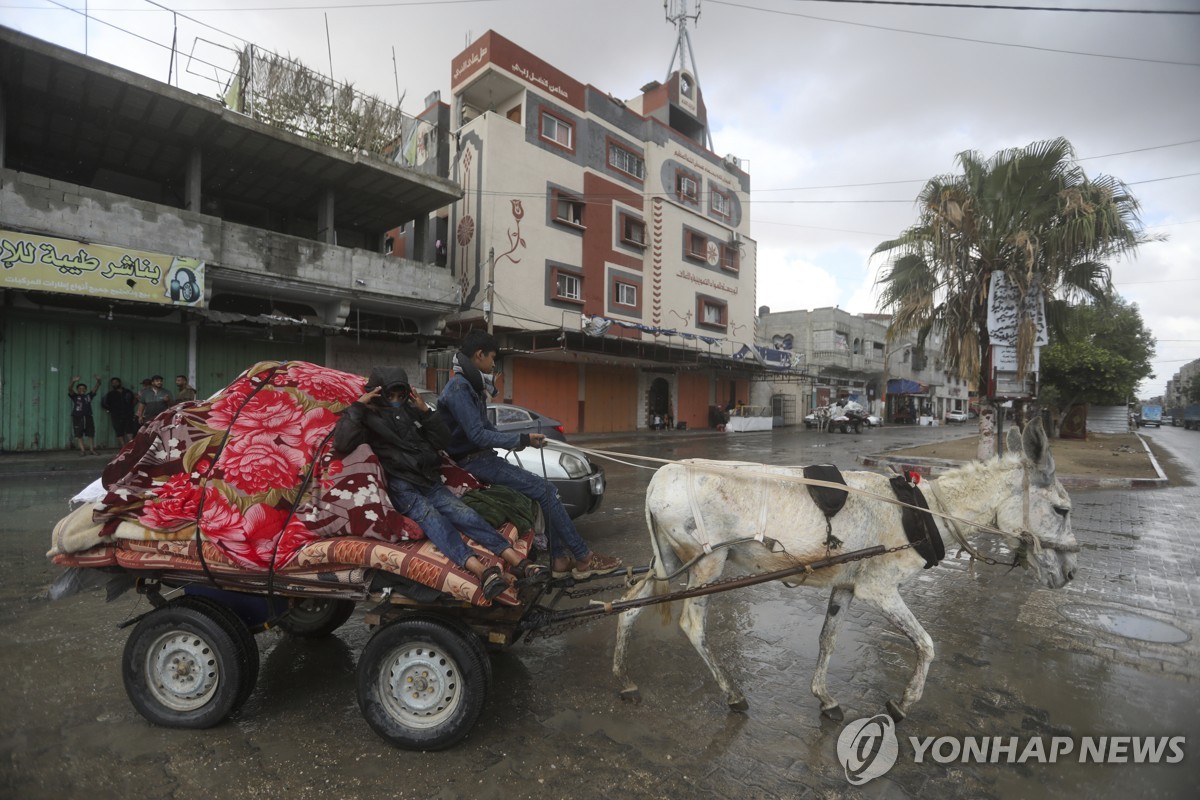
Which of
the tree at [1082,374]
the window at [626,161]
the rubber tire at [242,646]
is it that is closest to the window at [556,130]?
the window at [626,161]

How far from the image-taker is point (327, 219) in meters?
16.0

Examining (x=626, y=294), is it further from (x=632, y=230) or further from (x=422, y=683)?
(x=422, y=683)

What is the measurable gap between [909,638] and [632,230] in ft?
77.7

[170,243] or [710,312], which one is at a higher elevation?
[710,312]

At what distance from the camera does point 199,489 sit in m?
2.91

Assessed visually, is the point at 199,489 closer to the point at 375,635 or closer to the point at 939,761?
the point at 375,635

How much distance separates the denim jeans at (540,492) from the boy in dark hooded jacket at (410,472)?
378 millimetres

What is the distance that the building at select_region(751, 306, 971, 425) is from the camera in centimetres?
3516

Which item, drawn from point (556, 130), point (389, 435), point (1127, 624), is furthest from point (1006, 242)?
point (556, 130)

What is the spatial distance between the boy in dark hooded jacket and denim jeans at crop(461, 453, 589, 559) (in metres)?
0.38

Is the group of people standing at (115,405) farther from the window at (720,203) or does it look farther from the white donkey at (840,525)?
the window at (720,203)

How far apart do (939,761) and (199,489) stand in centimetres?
406

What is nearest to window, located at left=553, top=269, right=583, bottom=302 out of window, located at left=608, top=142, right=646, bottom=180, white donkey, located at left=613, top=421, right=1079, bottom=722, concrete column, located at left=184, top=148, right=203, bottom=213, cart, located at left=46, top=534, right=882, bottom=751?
window, located at left=608, top=142, right=646, bottom=180

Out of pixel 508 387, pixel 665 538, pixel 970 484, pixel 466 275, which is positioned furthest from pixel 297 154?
pixel 970 484
